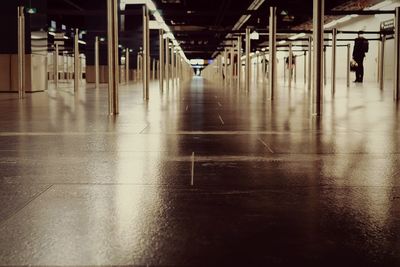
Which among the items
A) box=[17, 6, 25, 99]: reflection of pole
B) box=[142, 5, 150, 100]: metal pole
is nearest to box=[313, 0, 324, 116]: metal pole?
box=[142, 5, 150, 100]: metal pole

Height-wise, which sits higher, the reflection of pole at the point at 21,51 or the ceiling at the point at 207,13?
the ceiling at the point at 207,13

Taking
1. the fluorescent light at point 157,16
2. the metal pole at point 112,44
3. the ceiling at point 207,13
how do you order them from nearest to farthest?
the metal pole at point 112,44 < the ceiling at point 207,13 < the fluorescent light at point 157,16

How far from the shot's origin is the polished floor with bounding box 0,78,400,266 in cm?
146

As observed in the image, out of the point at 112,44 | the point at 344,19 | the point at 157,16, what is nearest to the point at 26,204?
the point at 112,44

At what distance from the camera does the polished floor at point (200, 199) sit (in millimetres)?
1459

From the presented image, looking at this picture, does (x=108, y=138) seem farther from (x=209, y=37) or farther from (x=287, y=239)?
(x=209, y=37)

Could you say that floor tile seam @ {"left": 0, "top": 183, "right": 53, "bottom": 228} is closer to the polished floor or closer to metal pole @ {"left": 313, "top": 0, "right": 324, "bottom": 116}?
the polished floor

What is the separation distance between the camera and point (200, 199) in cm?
209

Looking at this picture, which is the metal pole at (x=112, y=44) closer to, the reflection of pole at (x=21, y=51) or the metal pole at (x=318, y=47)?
the metal pole at (x=318, y=47)

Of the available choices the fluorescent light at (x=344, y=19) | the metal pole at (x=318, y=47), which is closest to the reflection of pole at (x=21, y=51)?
the metal pole at (x=318, y=47)

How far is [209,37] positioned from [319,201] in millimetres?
18950

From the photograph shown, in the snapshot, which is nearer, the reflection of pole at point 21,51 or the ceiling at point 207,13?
the ceiling at point 207,13

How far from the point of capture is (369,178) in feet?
8.26

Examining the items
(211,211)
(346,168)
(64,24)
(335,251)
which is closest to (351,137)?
(346,168)
